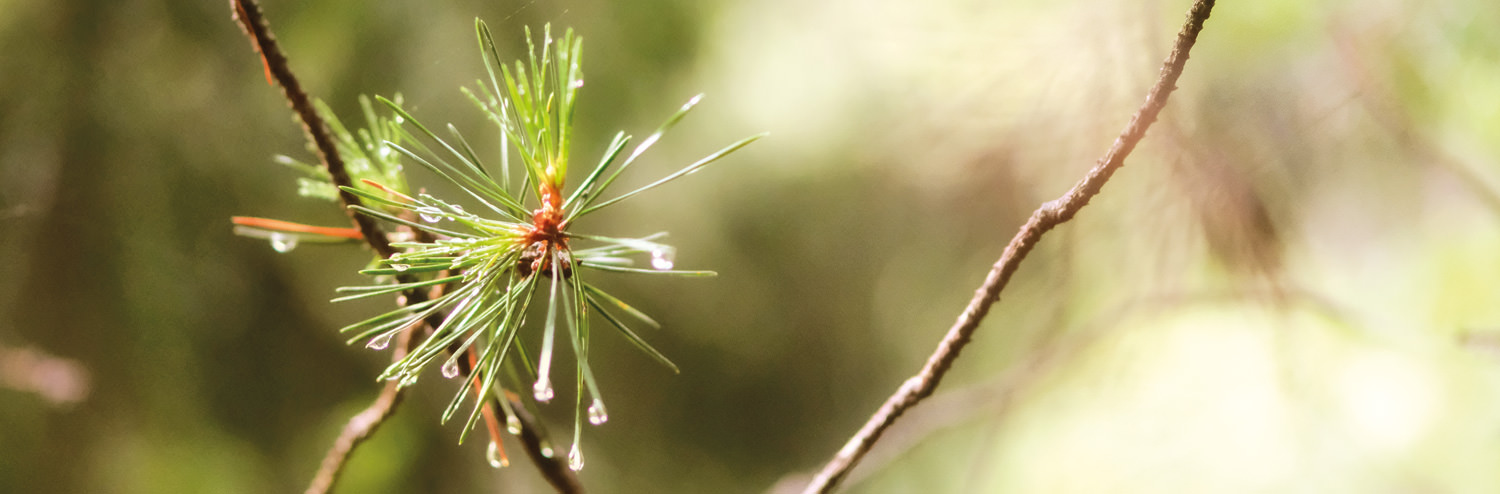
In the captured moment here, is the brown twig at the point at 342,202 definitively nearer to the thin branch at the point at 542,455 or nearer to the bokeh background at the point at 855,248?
the thin branch at the point at 542,455

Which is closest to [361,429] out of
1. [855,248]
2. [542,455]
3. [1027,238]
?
[542,455]

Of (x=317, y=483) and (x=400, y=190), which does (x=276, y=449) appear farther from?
(x=400, y=190)

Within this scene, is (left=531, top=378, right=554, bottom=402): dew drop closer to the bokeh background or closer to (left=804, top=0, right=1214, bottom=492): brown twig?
(left=804, top=0, right=1214, bottom=492): brown twig

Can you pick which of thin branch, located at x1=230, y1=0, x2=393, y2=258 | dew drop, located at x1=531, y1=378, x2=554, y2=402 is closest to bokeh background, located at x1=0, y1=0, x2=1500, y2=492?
thin branch, located at x1=230, y1=0, x2=393, y2=258

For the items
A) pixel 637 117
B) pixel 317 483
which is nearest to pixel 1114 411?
pixel 637 117

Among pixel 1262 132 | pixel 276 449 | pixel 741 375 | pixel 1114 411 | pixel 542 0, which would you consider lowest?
pixel 1114 411

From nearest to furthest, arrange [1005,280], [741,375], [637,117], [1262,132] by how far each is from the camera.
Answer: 1. [1005,280]
2. [1262,132]
3. [637,117]
4. [741,375]

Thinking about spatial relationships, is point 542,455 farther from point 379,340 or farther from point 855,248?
point 855,248

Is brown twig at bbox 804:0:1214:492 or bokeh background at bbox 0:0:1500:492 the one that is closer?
brown twig at bbox 804:0:1214:492
